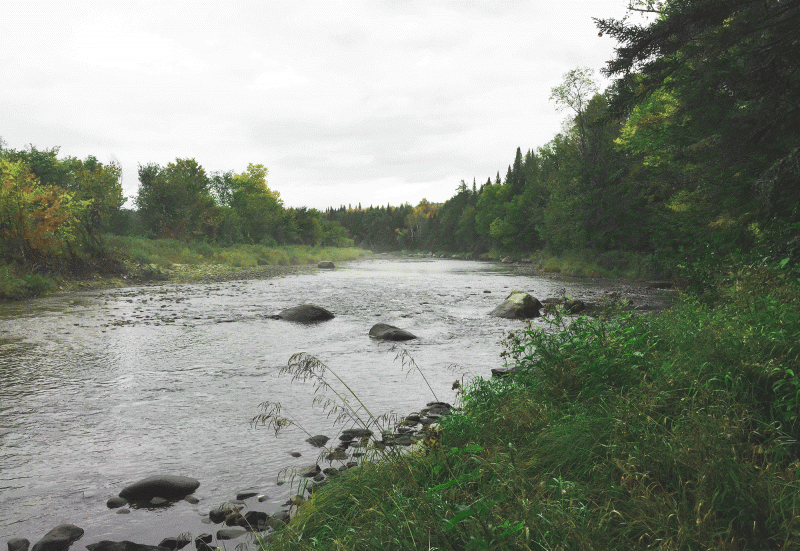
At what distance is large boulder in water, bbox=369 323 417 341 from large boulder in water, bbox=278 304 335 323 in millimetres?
3374

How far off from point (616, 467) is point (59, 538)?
475 cm

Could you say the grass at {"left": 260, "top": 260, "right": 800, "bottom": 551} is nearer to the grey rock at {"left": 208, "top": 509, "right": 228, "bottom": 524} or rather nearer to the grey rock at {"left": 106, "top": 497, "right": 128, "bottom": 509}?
the grey rock at {"left": 208, "top": 509, "right": 228, "bottom": 524}

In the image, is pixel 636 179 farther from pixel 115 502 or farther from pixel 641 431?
pixel 115 502

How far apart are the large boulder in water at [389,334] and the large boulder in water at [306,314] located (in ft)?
11.1

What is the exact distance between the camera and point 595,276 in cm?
3556

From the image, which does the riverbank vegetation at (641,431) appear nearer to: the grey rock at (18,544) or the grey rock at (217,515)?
the grey rock at (217,515)

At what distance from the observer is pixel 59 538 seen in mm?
4152

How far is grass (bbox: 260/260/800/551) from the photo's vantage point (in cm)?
297

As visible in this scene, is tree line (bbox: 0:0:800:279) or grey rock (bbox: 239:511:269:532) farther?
tree line (bbox: 0:0:800:279)

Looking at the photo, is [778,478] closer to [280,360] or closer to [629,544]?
[629,544]

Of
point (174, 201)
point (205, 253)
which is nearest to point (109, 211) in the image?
point (205, 253)

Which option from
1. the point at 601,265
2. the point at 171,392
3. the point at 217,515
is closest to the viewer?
the point at 217,515

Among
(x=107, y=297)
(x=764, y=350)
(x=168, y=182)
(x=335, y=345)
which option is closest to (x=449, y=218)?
(x=168, y=182)

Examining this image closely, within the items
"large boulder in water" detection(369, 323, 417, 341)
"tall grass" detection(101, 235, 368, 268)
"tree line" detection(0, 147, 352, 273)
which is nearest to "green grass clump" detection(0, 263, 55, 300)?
"tree line" detection(0, 147, 352, 273)
